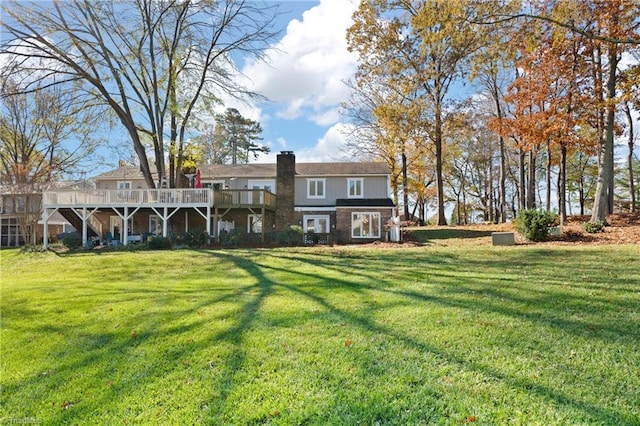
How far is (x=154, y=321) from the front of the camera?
633 cm

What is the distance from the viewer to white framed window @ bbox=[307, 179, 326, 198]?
25750 mm

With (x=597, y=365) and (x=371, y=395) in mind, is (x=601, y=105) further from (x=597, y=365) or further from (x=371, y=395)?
(x=371, y=395)

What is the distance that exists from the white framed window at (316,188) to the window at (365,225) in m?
3.55

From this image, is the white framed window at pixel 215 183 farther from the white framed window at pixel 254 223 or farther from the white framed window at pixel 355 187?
the white framed window at pixel 355 187

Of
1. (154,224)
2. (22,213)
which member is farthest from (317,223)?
(22,213)

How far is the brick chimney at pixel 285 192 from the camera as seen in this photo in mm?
24594

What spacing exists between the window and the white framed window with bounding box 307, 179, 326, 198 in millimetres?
3550

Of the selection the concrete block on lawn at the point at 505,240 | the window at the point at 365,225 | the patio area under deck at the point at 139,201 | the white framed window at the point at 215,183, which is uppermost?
the white framed window at the point at 215,183

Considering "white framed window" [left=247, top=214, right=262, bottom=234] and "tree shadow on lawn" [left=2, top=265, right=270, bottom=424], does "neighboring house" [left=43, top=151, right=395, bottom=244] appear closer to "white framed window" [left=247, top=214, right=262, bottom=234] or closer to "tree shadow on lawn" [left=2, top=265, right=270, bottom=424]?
"white framed window" [left=247, top=214, right=262, bottom=234]

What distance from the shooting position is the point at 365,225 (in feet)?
76.2

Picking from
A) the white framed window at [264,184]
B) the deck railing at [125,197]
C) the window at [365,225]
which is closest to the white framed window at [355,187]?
the window at [365,225]

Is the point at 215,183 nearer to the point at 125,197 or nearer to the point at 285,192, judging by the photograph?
the point at 285,192

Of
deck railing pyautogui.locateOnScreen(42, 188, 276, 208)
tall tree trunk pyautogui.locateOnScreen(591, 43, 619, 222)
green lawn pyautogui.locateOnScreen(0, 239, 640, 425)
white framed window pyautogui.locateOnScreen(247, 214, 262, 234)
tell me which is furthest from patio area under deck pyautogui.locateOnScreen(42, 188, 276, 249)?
tall tree trunk pyautogui.locateOnScreen(591, 43, 619, 222)

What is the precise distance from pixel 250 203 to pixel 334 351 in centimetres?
1895
